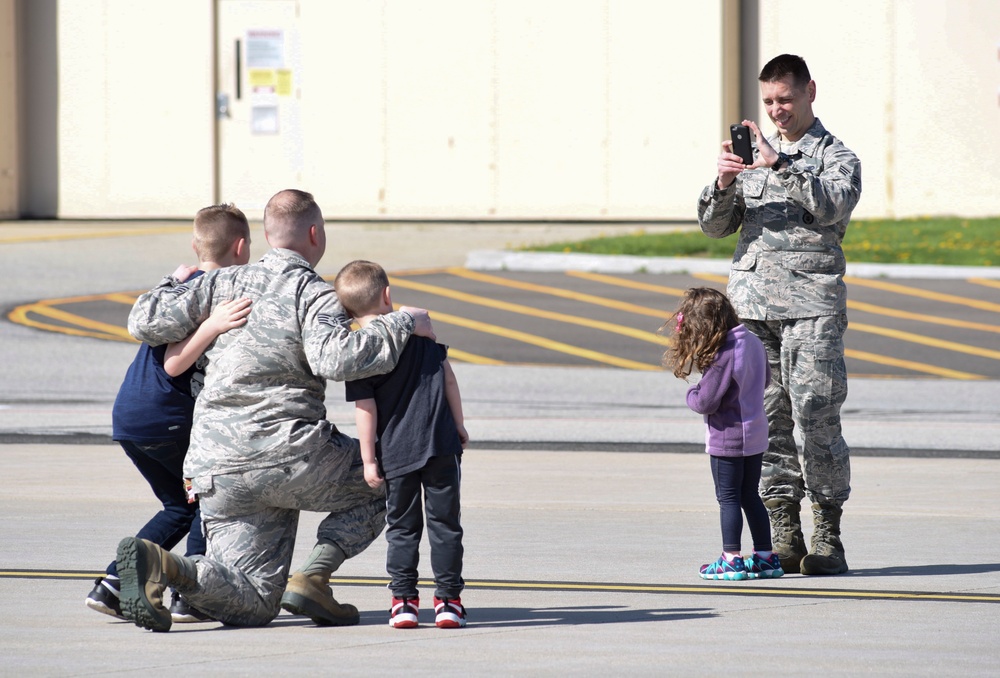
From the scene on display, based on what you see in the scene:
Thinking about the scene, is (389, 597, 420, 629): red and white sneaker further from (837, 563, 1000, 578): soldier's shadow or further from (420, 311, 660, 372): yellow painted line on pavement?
(420, 311, 660, 372): yellow painted line on pavement

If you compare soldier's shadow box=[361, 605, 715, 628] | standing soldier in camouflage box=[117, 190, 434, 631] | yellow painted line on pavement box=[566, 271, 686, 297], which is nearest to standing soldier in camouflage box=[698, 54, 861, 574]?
soldier's shadow box=[361, 605, 715, 628]

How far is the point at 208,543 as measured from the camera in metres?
5.64

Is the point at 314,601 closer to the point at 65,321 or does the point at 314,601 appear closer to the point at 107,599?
the point at 107,599

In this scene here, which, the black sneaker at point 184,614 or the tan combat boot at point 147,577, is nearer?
the tan combat boot at point 147,577

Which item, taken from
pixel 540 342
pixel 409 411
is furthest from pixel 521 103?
pixel 409 411

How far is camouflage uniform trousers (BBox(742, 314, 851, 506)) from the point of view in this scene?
652cm

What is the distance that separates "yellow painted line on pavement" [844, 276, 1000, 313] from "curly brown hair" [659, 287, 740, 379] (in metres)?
9.88

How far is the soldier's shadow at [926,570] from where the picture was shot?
6.50 meters

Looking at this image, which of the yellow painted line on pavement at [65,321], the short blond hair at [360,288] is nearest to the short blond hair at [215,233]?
the short blond hair at [360,288]

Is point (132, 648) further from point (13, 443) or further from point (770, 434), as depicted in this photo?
point (13, 443)

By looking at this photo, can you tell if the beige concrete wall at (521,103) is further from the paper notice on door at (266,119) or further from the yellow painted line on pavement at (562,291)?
the yellow painted line on pavement at (562,291)

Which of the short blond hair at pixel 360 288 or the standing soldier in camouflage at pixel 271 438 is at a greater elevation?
the short blond hair at pixel 360 288

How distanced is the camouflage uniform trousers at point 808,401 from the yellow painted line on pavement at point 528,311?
6.93m

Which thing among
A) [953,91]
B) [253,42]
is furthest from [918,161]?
[253,42]
